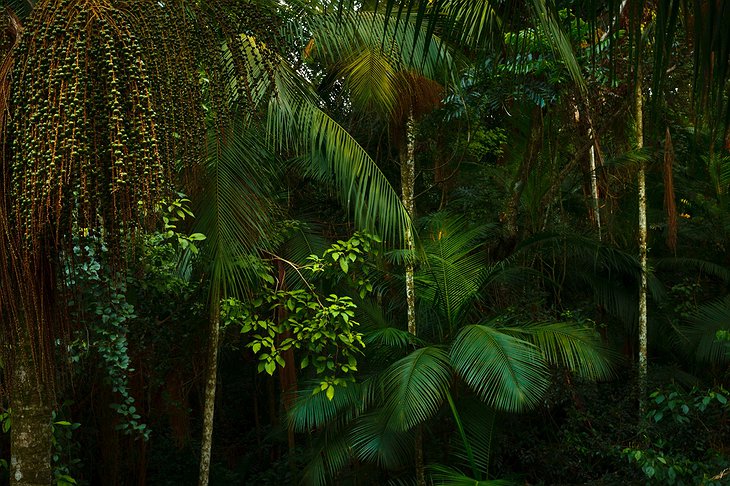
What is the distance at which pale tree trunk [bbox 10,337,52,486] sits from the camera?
3646 mm

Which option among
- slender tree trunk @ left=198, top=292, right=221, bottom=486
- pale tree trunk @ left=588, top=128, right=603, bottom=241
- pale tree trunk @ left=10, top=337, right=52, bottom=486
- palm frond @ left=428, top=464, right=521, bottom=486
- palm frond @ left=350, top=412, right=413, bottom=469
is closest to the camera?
pale tree trunk @ left=10, top=337, right=52, bottom=486

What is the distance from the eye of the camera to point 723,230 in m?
10.5

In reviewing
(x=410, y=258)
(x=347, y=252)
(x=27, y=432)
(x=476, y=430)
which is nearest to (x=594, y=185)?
(x=410, y=258)

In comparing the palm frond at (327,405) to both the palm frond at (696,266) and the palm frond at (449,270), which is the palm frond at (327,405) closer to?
the palm frond at (449,270)

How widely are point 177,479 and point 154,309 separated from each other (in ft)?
10.9

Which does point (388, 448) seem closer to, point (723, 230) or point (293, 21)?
point (293, 21)

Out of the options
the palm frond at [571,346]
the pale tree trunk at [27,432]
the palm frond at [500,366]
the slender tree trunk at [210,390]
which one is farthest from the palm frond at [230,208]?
the palm frond at [571,346]

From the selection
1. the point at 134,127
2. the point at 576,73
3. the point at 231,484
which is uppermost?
the point at 576,73

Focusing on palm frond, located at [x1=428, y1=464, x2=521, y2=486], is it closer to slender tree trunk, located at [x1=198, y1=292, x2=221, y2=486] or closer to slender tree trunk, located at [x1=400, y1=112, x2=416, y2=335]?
slender tree trunk, located at [x1=400, y1=112, x2=416, y2=335]

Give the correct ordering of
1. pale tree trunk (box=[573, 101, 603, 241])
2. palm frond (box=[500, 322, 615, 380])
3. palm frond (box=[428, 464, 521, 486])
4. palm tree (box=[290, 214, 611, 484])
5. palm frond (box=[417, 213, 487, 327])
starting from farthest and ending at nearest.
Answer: pale tree trunk (box=[573, 101, 603, 241]) < palm frond (box=[417, 213, 487, 327]) < palm frond (box=[500, 322, 615, 380]) < palm frond (box=[428, 464, 521, 486]) < palm tree (box=[290, 214, 611, 484])

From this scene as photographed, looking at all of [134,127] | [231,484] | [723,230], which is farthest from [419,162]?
[134,127]

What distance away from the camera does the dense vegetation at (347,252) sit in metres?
2.90

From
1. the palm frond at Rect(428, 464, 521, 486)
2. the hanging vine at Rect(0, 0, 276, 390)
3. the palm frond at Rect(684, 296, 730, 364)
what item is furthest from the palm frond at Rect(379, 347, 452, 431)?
→ the hanging vine at Rect(0, 0, 276, 390)

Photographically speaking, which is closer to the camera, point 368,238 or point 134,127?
point 134,127
